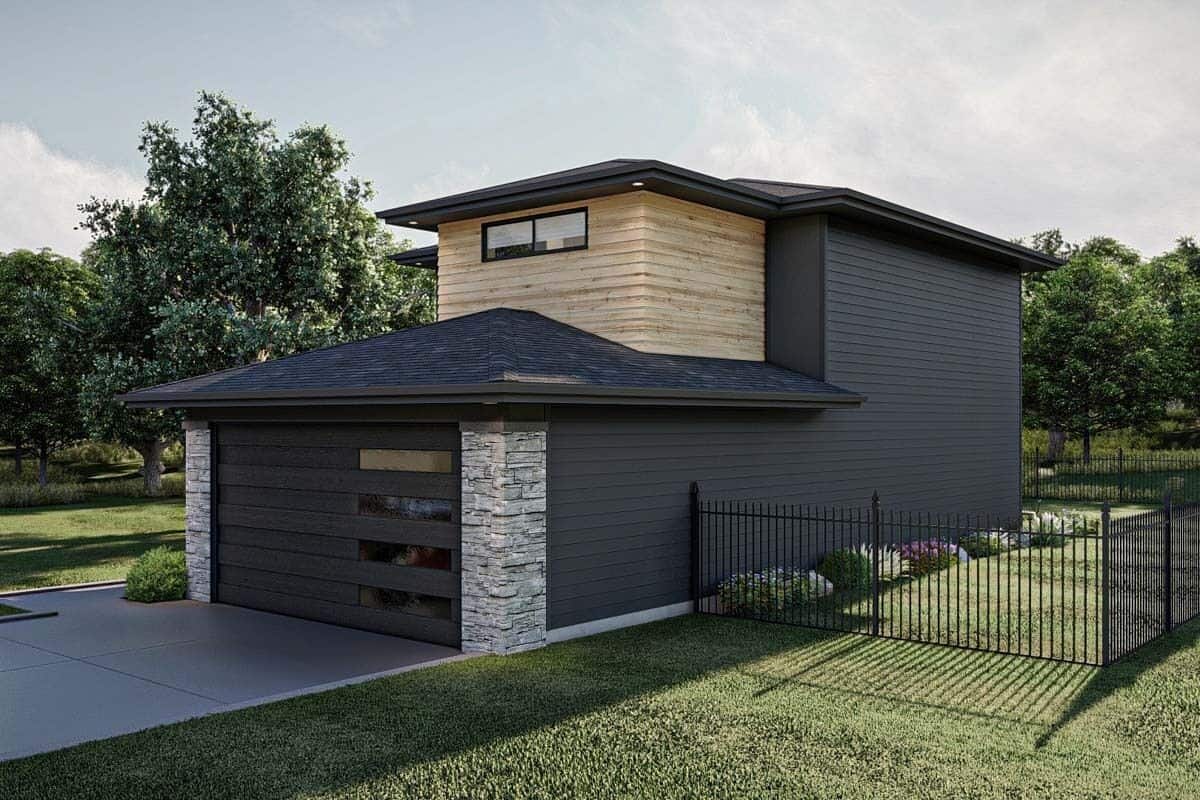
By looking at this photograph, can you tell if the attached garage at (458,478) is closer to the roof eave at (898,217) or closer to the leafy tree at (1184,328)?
the roof eave at (898,217)

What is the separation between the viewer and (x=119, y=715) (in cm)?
876

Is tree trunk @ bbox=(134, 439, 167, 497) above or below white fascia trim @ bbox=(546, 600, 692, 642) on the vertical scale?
above

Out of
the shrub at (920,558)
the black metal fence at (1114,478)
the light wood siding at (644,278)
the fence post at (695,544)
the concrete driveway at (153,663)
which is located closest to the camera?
the concrete driveway at (153,663)

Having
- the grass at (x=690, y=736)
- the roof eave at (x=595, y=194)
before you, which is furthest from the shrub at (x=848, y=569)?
the roof eave at (x=595, y=194)

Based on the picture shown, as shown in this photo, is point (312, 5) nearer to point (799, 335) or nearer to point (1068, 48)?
point (799, 335)

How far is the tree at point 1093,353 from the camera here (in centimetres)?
3791

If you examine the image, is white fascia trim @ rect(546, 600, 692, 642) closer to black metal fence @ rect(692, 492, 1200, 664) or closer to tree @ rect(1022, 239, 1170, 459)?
black metal fence @ rect(692, 492, 1200, 664)

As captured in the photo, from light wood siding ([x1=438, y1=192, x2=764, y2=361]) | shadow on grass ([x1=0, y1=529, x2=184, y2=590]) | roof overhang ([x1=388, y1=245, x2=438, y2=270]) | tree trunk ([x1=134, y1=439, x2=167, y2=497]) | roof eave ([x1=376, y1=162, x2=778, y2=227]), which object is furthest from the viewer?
tree trunk ([x1=134, y1=439, x2=167, y2=497])

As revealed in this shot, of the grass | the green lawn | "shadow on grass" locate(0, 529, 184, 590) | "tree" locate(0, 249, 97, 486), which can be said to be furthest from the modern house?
"tree" locate(0, 249, 97, 486)

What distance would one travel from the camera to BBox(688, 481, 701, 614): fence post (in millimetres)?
13531

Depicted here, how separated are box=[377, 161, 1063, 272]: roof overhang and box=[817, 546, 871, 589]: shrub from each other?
5328mm

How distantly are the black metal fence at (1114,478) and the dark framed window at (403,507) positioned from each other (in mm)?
23592

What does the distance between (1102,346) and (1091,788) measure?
35376 millimetres

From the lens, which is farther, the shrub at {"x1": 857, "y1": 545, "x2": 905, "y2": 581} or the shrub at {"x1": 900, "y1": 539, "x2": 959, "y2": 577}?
the shrub at {"x1": 900, "y1": 539, "x2": 959, "y2": 577}
